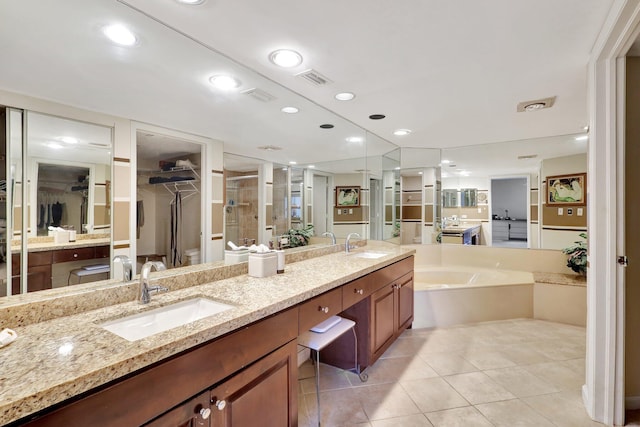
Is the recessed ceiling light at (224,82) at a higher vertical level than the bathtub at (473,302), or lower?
higher

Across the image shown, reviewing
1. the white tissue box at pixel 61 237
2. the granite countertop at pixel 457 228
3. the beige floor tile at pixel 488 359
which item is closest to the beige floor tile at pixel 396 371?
the beige floor tile at pixel 488 359

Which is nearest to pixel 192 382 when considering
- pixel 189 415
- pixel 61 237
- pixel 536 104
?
pixel 189 415

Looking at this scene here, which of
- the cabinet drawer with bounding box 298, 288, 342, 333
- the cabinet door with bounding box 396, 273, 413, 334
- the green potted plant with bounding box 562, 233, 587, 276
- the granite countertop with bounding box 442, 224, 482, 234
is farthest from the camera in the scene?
the granite countertop with bounding box 442, 224, 482, 234

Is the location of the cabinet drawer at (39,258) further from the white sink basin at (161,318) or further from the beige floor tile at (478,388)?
the beige floor tile at (478,388)

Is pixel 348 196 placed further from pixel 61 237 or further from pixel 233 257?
pixel 61 237

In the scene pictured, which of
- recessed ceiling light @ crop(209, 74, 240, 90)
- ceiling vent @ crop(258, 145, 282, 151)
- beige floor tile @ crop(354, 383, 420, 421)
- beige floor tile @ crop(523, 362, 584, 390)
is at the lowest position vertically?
beige floor tile @ crop(354, 383, 420, 421)

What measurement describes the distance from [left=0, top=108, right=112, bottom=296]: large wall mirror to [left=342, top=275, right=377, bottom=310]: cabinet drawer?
1.30 m

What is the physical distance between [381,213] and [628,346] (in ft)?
8.28

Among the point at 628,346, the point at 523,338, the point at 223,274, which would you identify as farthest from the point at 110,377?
the point at 523,338

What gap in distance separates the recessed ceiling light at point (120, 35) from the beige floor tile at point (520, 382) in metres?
3.15

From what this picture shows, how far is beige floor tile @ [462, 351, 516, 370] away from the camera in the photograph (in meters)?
2.41

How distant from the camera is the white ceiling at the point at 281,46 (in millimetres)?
1280

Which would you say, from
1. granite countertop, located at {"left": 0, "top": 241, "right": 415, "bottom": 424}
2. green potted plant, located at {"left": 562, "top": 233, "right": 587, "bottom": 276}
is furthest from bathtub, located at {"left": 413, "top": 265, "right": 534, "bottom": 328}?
granite countertop, located at {"left": 0, "top": 241, "right": 415, "bottom": 424}

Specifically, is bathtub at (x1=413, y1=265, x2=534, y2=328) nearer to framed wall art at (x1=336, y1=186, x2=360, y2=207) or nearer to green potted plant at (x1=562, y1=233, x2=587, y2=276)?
green potted plant at (x1=562, y1=233, x2=587, y2=276)
